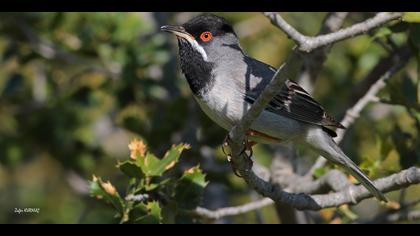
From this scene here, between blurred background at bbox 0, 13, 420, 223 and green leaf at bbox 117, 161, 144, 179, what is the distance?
1.30m

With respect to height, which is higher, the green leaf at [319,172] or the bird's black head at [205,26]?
the bird's black head at [205,26]

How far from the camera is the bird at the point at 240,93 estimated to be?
452 centimetres

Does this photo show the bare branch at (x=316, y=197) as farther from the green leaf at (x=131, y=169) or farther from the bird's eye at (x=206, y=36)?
the bird's eye at (x=206, y=36)

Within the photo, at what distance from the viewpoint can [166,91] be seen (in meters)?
6.57

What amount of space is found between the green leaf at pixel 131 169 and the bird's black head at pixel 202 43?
0.77 m

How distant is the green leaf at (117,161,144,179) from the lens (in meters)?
4.18

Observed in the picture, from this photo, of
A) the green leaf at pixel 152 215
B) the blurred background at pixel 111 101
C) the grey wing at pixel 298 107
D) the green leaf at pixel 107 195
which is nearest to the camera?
the green leaf at pixel 152 215

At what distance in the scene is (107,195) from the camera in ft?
13.8

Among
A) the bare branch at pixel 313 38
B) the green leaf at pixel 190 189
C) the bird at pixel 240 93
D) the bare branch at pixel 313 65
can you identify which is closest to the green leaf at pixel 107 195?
the green leaf at pixel 190 189

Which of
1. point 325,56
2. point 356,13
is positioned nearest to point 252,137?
point 325,56

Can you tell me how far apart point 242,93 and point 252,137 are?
32cm
